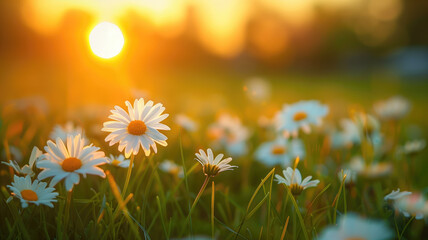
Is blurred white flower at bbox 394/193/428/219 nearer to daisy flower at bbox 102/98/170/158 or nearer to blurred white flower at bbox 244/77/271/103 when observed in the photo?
daisy flower at bbox 102/98/170/158

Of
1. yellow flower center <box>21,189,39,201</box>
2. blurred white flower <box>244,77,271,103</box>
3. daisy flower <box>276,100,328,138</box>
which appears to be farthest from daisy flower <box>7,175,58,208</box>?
blurred white flower <box>244,77,271,103</box>

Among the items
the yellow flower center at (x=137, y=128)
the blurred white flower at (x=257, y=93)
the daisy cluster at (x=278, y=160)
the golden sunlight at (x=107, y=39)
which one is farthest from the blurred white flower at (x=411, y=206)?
the golden sunlight at (x=107, y=39)

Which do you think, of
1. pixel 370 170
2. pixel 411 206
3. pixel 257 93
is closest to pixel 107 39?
pixel 257 93

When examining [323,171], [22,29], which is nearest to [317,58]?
[22,29]

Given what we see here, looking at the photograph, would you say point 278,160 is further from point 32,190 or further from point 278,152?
point 32,190

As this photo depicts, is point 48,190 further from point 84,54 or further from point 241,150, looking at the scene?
point 84,54
